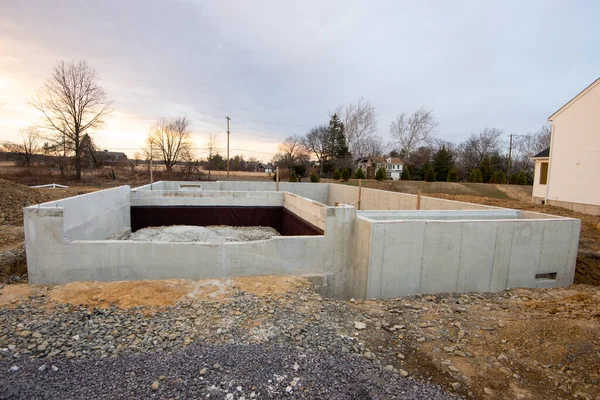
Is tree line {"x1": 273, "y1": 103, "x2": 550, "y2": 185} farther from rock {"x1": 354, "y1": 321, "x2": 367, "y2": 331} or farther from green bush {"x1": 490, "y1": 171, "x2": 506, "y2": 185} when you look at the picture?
rock {"x1": 354, "y1": 321, "x2": 367, "y2": 331}

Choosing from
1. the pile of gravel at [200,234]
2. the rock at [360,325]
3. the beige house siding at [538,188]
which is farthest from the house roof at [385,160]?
the rock at [360,325]

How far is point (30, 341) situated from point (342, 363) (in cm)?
324

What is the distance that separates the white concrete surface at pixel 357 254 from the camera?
4.96 metres

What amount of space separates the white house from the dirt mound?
59.1 ft

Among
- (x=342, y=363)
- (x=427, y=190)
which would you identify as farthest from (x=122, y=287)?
(x=427, y=190)

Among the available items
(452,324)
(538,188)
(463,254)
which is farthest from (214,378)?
(538,188)

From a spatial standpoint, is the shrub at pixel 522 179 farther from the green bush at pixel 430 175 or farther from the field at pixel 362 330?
the field at pixel 362 330

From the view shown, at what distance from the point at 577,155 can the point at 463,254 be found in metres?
9.68

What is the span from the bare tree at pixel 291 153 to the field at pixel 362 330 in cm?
3311

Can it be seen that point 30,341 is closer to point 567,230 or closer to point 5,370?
point 5,370

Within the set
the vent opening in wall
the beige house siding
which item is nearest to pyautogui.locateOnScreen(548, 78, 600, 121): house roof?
the beige house siding

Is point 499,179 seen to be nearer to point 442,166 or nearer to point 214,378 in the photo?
point 442,166

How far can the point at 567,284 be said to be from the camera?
5863 millimetres

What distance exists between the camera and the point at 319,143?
37.1 m
